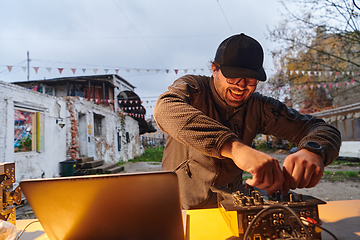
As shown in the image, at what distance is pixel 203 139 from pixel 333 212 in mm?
931

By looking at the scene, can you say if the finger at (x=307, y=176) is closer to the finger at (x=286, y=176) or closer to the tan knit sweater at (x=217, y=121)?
the finger at (x=286, y=176)

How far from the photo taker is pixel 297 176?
889 mm

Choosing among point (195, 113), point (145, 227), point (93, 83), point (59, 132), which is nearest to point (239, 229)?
point (145, 227)

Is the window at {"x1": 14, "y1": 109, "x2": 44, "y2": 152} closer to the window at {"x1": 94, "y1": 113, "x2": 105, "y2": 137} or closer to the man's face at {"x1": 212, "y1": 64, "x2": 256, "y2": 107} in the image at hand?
the window at {"x1": 94, "y1": 113, "x2": 105, "y2": 137}

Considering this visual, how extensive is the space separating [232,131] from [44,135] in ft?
24.5

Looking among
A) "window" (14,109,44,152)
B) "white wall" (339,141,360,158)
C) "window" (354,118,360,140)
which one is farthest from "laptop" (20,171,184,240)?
"white wall" (339,141,360,158)

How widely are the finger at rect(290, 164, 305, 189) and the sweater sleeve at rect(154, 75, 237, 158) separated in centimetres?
27

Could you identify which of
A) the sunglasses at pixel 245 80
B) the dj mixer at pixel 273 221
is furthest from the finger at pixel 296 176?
the sunglasses at pixel 245 80

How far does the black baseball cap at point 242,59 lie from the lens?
1277 mm

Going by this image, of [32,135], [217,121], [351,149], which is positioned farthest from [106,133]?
[351,149]

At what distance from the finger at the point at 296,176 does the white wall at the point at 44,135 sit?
692 centimetres

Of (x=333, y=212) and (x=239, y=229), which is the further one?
(x=333, y=212)

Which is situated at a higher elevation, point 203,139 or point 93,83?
point 93,83

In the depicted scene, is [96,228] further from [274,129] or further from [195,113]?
[274,129]
